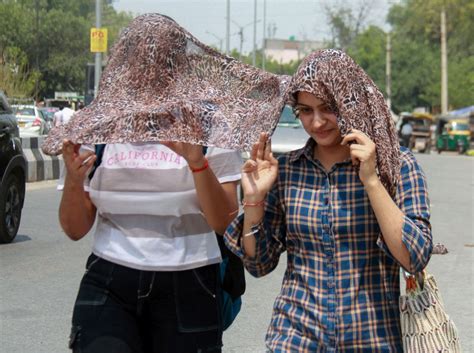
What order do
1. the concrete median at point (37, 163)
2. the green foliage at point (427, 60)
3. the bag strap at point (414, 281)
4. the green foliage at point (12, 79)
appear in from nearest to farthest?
the bag strap at point (414, 281)
the concrete median at point (37, 163)
the green foliage at point (12, 79)
the green foliage at point (427, 60)

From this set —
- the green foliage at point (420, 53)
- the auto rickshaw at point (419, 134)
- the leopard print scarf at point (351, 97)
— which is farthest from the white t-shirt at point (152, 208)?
the green foliage at point (420, 53)

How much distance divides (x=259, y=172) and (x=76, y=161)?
753mm

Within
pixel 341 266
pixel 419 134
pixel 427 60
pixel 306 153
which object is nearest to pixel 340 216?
pixel 341 266

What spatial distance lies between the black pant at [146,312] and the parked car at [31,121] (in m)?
28.4

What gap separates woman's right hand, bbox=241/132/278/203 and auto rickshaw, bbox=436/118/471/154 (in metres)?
47.8

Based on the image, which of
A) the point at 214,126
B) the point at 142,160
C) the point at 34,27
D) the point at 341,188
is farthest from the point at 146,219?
the point at 34,27

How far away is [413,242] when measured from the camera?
3.17 metres

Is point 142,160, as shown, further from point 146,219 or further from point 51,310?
point 51,310

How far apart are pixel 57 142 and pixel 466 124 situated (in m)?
52.6

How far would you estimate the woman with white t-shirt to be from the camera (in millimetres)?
3713

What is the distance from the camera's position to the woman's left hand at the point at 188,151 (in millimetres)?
3572

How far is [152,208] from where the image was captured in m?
3.74

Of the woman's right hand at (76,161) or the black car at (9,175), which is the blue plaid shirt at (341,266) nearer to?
the woman's right hand at (76,161)

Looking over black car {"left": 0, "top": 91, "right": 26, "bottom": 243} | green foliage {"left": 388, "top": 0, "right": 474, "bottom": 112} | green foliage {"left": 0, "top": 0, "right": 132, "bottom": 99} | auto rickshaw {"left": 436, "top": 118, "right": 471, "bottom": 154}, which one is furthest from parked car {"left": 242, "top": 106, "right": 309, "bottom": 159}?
green foliage {"left": 388, "top": 0, "right": 474, "bottom": 112}
